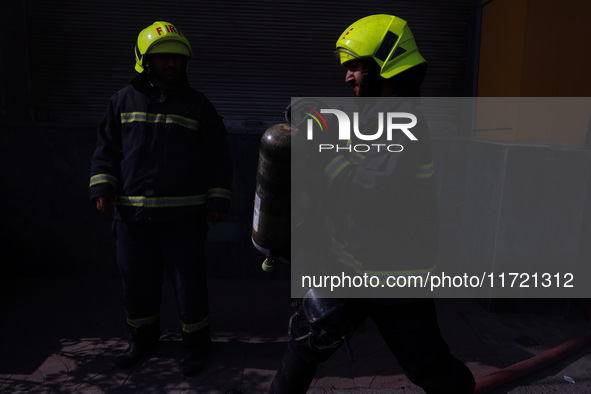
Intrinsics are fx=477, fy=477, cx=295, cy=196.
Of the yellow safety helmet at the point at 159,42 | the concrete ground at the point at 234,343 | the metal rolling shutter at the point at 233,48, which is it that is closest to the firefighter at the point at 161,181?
the yellow safety helmet at the point at 159,42

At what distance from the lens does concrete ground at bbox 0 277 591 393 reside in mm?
3387

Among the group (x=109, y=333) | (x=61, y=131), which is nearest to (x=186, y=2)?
(x=61, y=131)

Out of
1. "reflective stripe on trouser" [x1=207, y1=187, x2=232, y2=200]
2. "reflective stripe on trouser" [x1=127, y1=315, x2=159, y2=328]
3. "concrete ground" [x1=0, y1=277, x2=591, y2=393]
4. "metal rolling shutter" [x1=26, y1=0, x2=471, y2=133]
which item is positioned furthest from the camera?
"metal rolling shutter" [x1=26, y1=0, x2=471, y2=133]

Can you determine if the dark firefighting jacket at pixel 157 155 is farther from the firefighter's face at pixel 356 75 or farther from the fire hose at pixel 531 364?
the fire hose at pixel 531 364

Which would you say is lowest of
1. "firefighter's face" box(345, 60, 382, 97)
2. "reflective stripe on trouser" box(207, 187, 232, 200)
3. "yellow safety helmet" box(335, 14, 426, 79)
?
"reflective stripe on trouser" box(207, 187, 232, 200)

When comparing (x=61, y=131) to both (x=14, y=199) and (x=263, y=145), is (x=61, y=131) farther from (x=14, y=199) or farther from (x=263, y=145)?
(x=263, y=145)

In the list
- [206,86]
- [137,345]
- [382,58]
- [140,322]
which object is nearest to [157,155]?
[140,322]

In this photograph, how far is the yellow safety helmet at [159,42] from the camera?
10.7 feet

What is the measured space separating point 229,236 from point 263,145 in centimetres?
329

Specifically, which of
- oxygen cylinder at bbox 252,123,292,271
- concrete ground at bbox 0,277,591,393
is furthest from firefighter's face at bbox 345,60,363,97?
concrete ground at bbox 0,277,591,393

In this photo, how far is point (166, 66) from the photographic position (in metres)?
3.34

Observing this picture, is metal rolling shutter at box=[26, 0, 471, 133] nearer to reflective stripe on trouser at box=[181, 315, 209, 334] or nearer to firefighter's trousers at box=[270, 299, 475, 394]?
reflective stripe on trouser at box=[181, 315, 209, 334]

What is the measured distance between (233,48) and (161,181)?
269cm

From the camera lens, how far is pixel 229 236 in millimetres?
5367
